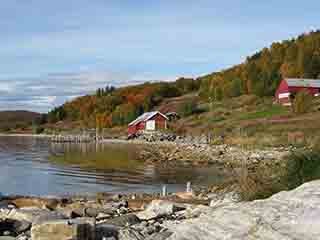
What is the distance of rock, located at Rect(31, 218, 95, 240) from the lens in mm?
7957

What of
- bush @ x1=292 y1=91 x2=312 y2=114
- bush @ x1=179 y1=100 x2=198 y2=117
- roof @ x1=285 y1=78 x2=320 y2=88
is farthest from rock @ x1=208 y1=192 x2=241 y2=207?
bush @ x1=179 y1=100 x2=198 y2=117

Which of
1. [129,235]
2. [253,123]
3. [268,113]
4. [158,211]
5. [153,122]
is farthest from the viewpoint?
[153,122]

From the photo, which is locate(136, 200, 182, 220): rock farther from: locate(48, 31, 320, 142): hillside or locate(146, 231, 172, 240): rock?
locate(48, 31, 320, 142): hillside

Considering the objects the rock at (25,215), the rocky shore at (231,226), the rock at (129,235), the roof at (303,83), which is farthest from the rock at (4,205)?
the roof at (303,83)

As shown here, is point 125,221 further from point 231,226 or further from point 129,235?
point 231,226

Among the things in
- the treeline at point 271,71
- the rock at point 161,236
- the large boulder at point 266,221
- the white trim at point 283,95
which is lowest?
the rock at point 161,236

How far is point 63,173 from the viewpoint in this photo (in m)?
34.9

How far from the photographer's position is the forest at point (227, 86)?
104781 mm

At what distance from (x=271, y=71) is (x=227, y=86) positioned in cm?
1174

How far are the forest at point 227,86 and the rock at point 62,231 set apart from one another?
3679 inches

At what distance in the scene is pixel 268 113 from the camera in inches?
3108

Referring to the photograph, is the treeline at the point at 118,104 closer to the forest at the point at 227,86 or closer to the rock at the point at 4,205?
the forest at the point at 227,86

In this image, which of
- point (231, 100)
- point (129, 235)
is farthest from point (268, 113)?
point (129, 235)

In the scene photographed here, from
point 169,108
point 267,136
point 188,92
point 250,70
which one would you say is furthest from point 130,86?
point 267,136
